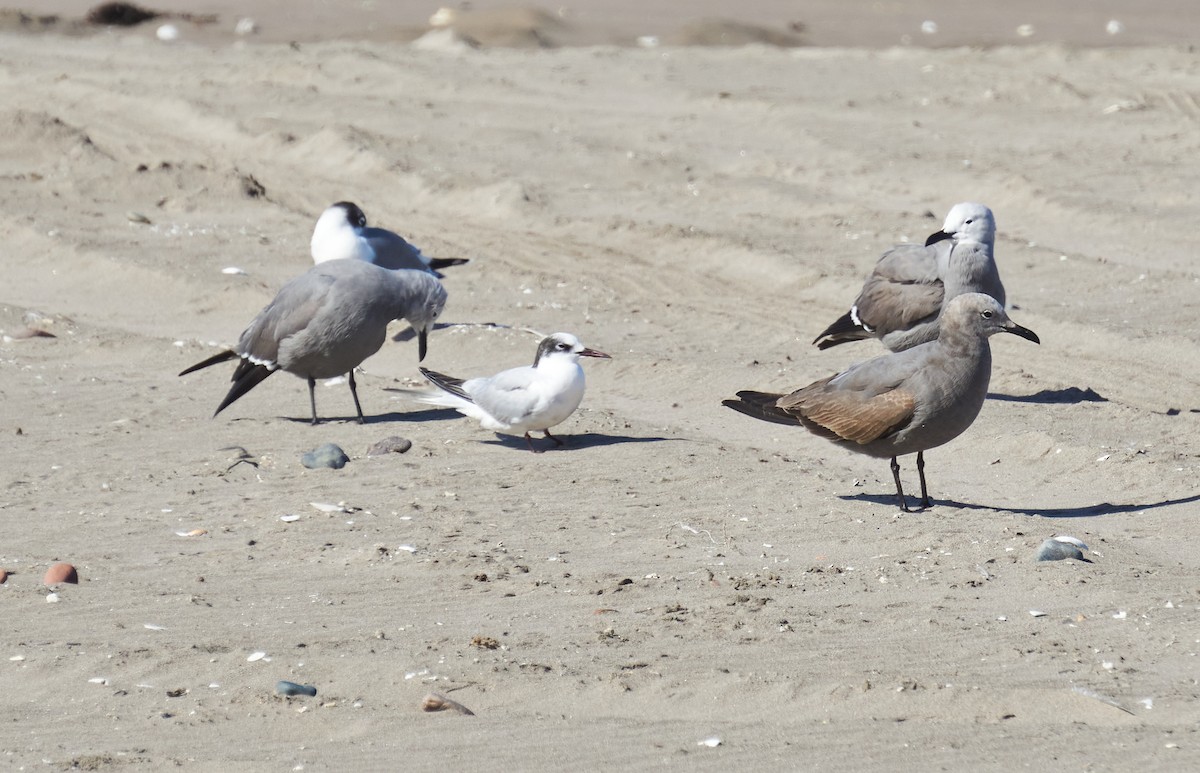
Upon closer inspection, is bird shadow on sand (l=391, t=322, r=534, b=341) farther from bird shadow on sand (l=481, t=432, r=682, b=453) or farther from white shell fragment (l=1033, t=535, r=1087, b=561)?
white shell fragment (l=1033, t=535, r=1087, b=561)

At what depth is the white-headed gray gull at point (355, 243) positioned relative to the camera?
397 inches

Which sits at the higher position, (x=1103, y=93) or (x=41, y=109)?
(x=1103, y=93)

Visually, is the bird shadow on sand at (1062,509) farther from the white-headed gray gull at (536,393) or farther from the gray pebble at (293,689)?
the gray pebble at (293,689)

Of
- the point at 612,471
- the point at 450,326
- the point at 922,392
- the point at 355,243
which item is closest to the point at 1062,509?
the point at 922,392

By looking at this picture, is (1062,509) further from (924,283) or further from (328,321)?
(328,321)

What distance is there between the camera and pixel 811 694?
4902 mm

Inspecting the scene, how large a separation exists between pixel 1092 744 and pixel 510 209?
9.53 metres

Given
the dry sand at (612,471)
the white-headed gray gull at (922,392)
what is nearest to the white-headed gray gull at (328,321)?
the dry sand at (612,471)

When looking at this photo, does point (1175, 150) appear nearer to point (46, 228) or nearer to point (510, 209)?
point (510, 209)

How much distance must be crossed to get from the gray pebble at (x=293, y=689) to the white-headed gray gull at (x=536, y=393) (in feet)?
9.29

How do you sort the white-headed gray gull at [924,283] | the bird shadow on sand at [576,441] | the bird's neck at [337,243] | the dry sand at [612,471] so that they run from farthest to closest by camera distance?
the bird's neck at [337,243] < the white-headed gray gull at [924,283] < the bird shadow on sand at [576,441] < the dry sand at [612,471]

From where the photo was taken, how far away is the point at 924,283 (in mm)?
9000

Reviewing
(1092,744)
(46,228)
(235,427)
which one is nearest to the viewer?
(1092,744)

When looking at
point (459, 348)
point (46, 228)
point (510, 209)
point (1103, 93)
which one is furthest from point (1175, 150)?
point (46, 228)
